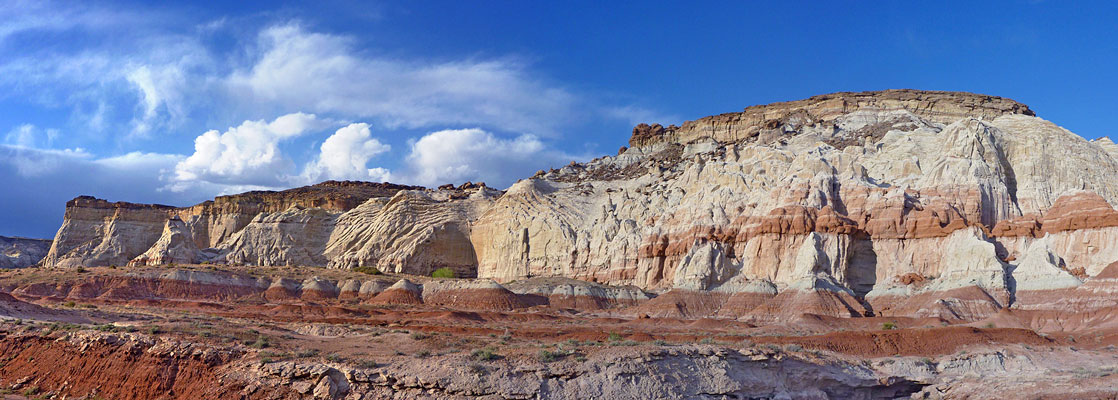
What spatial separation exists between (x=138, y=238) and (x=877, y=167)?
281 feet

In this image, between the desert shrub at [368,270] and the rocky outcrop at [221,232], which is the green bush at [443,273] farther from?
the desert shrub at [368,270]

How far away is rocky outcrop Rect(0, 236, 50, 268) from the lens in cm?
12031

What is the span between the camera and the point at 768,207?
70.0m

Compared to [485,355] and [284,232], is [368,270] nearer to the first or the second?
[284,232]

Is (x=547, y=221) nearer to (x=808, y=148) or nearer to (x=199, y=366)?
(x=808, y=148)

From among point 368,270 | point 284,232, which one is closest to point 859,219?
point 368,270

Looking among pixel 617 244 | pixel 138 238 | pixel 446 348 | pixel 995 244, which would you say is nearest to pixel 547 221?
pixel 617 244

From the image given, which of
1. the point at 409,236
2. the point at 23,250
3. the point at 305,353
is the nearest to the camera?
the point at 305,353

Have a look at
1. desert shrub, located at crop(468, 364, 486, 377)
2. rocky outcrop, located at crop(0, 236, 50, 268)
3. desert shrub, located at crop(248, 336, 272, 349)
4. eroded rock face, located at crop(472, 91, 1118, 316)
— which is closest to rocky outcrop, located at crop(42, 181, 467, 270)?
rocky outcrop, located at crop(0, 236, 50, 268)

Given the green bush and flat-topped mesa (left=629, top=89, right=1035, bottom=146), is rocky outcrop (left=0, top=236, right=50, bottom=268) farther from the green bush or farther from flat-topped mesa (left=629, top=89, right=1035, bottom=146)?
flat-topped mesa (left=629, top=89, right=1035, bottom=146)

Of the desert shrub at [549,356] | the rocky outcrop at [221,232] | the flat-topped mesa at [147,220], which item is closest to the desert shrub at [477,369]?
the desert shrub at [549,356]

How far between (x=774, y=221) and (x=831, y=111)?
45346mm

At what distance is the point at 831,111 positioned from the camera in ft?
352

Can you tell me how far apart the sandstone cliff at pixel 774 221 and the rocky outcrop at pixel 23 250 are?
19940mm
